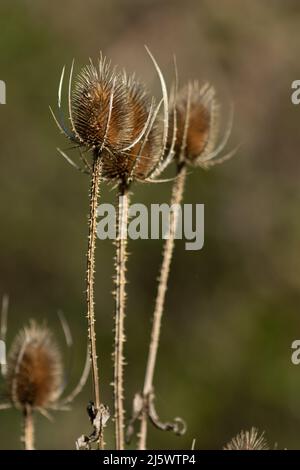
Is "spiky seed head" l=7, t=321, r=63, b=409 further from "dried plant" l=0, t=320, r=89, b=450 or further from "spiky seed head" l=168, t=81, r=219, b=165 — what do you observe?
"spiky seed head" l=168, t=81, r=219, b=165

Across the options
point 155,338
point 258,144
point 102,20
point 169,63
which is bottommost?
point 155,338

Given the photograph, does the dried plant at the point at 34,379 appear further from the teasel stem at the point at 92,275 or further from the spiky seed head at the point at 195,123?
the spiky seed head at the point at 195,123

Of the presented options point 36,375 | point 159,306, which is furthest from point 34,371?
point 159,306

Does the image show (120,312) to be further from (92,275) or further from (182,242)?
(182,242)
